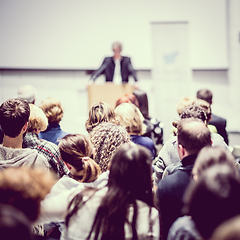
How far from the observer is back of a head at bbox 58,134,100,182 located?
1403 millimetres

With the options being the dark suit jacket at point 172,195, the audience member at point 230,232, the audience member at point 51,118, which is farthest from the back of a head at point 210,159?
the audience member at point 51,118

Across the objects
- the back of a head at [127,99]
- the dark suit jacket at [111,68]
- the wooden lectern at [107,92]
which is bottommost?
the back of a head at [127,99]

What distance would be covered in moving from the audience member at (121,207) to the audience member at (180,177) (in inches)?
9.9

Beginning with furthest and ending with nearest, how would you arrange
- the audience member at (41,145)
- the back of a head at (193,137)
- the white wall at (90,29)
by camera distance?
1. the white wall at (90,29)
2. the audience member at (41,145)
3. the back of a head at (193,137)

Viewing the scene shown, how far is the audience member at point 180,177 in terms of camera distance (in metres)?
1.42

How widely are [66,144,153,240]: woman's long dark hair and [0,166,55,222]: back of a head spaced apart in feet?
0.90

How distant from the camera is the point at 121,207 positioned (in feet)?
3.61

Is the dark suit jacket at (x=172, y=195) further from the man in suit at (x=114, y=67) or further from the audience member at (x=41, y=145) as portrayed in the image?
the man in suit at (x=114, y=67)

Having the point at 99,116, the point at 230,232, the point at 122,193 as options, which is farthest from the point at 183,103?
the point at 230,232

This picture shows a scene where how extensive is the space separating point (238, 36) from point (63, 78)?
3242 millimetres

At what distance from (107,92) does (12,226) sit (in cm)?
307

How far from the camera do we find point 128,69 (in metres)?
4.18

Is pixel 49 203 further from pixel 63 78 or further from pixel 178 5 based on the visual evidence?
pixel 178 5

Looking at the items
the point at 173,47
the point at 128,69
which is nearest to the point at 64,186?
the point at 128,69
